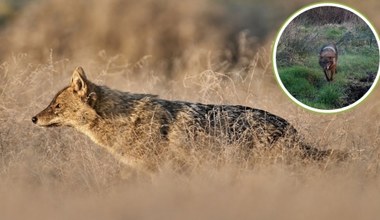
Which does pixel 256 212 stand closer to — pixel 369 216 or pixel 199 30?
pixel 369 216

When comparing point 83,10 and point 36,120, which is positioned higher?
point 83,10

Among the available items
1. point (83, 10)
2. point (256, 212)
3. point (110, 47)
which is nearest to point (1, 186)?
point (256, 212)

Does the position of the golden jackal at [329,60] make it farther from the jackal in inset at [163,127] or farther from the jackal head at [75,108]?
the jackal head at [75,108]

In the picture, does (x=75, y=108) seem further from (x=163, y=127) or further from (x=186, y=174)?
(x=186, y=174)

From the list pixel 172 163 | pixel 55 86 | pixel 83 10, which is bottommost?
pixel 172 163

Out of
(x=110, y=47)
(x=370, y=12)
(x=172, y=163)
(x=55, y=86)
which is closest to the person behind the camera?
(x=172, y=163)

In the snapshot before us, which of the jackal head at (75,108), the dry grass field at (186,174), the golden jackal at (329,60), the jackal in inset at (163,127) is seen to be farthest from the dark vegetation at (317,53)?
the jackal head at (75,108)

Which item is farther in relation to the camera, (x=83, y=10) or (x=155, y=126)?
(x=83, y=10)

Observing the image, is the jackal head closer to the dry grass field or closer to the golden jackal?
the dry grass field

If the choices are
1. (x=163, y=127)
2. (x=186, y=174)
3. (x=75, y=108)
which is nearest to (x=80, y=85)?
(x=75, y=108)

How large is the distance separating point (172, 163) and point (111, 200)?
80 cm

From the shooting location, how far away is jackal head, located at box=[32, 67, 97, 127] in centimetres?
962

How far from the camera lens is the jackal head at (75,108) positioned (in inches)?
379

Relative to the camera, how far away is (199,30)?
80.6ft
